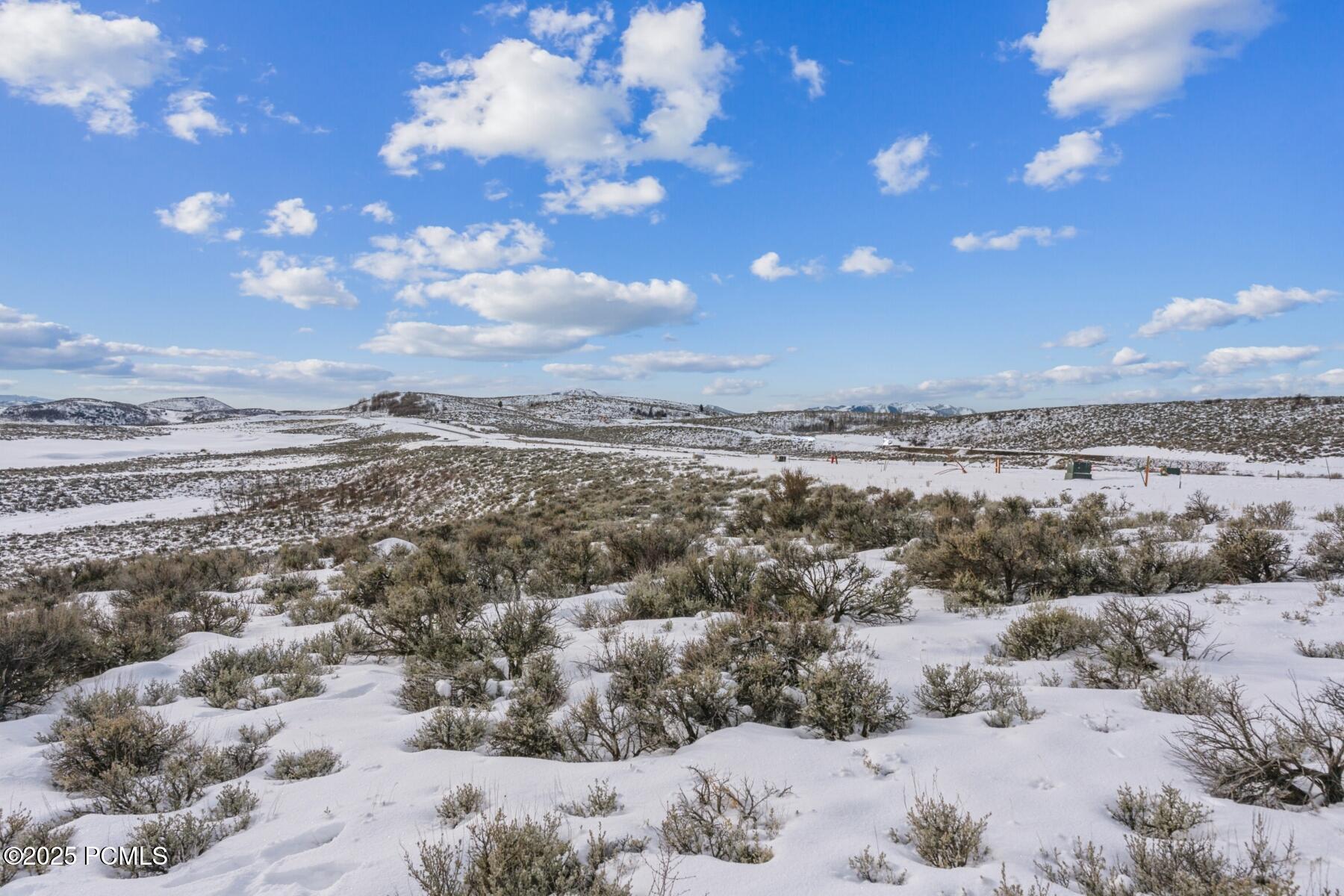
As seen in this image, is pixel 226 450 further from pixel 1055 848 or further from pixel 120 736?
pixel 1055 848

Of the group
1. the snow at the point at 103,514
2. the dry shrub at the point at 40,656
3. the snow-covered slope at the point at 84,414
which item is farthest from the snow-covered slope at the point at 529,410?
the dry shrub at the point at 40,656

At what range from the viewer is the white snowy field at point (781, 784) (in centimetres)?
250

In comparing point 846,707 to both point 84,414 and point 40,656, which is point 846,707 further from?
point 84,414

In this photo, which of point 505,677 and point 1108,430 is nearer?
point 505,677

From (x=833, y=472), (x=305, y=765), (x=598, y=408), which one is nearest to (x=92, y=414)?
(x=598, y=408)

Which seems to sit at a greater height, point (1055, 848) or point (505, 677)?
point (1055, 848)

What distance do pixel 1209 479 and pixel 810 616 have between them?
14911 mm

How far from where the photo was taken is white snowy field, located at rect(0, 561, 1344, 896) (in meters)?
2.50

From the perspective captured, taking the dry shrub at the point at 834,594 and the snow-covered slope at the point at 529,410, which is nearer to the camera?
the dry shrub at the point at 834,594

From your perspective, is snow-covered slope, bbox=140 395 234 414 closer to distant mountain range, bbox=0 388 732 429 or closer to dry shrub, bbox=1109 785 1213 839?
distant mountain range, bbox=0 388 732 429

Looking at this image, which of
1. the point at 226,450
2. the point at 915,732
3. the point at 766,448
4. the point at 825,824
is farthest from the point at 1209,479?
the point at 226,450

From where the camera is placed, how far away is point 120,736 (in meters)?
3.74

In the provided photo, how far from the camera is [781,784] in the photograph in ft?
10.3

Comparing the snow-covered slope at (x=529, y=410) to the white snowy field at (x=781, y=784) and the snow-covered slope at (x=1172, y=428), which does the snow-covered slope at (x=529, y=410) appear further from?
the white snowy field at (x=781, y=784)
